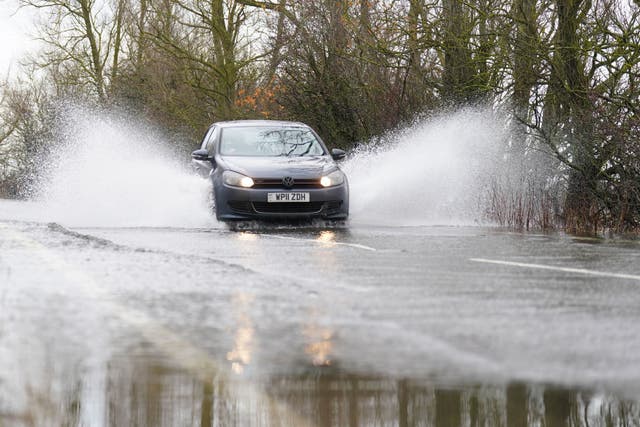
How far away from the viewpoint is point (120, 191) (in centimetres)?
2105

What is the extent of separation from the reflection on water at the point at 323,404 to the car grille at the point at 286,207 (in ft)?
40.1

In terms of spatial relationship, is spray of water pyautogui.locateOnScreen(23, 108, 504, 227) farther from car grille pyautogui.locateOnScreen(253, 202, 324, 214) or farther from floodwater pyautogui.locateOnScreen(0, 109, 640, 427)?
floodwater pyautogui.locateOnScreen(0, 109, 640, 427)

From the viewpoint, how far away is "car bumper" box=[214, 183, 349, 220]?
17062 millimetres

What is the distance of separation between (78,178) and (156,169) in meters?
2.10

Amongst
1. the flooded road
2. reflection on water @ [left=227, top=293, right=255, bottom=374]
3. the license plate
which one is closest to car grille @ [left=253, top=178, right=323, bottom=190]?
the license plate

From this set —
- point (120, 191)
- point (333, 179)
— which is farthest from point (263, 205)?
point (120, 191)

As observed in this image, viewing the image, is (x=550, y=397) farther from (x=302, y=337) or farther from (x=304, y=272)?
(x=304, y=272)

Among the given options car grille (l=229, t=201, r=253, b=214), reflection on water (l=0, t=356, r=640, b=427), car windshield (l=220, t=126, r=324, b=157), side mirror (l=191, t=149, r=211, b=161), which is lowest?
reflection on water (l=0, t=356, r=640, b=427)

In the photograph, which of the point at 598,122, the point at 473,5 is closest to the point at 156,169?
the point at 473,5

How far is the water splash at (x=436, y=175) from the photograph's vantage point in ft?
68.3

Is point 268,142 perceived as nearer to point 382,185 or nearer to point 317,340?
point 382,185

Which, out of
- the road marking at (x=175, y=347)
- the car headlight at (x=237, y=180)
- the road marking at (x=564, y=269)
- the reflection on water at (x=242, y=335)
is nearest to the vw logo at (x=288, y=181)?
the car headlight at (x=237, y=180)

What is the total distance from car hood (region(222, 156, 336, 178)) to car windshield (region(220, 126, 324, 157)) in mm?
440

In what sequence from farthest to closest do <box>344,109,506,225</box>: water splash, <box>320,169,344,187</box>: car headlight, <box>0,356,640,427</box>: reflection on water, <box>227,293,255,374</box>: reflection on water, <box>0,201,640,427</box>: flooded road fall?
<box>344,109,506,225</box>: water splash < <box>320,169,344,187</box>: car headlight < <box>227,293,255,374</box>: reflection on water < <box>0,201,640,427</box>: flooded road < <box>0,356,640,427</box>: reflection on water
